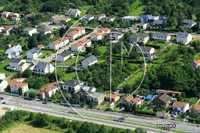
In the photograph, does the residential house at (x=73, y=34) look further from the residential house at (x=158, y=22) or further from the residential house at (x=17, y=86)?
the residential house at (x=17, y=86)

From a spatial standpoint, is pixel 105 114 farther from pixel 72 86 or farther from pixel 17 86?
pixel 17 86

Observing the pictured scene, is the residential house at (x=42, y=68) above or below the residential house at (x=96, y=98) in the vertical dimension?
above

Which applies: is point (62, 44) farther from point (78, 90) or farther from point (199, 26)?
point (199, 26)

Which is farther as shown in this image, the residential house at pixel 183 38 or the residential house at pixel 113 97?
the residential house at pixel 183 38

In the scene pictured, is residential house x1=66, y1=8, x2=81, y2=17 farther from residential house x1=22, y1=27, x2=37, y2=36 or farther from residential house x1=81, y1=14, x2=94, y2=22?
residential house x1=22, y1=27, x2=37, y2=36

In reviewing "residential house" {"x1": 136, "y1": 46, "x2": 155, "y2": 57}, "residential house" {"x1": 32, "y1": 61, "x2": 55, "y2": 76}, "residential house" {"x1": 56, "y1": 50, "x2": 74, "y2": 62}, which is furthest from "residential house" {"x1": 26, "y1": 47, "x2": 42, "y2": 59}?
"residential house" {"x1": 136, "y1": 46, "x2": 155, "y2": 57}

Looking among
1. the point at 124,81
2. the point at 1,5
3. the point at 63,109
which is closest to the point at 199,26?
the point at 124,81

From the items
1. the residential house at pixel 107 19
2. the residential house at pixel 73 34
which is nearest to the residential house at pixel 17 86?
the residential house at pixel 73 34
